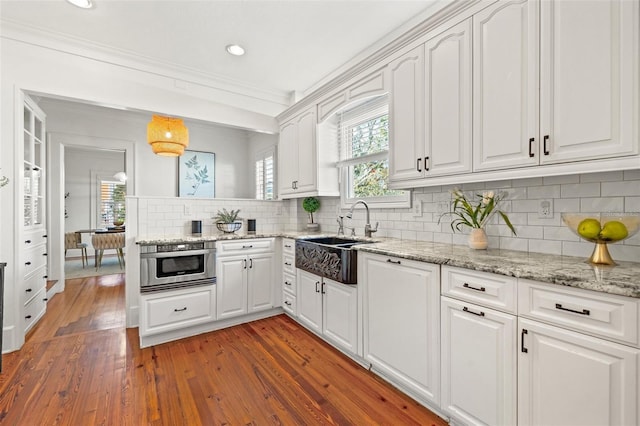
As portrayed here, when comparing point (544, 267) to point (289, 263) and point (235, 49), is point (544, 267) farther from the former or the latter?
point (235, 49)

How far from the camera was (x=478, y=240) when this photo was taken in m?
1.88

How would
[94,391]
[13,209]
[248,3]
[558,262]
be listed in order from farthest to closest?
[13,209]
[248,3]
[94,391]
[558,262]

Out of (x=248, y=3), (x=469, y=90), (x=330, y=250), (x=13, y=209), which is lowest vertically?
(x=330, y=250)

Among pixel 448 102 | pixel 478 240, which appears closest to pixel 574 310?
pixel 478 240

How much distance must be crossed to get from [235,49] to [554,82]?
2.70 meters

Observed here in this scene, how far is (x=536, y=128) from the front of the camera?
58.9 inches

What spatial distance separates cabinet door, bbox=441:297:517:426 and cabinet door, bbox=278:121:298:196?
96.4 inches

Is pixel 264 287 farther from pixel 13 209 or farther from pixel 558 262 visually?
pixel 558 262

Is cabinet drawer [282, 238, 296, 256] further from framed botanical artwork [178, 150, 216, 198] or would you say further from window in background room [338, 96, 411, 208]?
framed botanical artwork [178, 150, 216, 198]

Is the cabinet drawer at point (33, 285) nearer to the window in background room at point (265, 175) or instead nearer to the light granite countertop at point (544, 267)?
the window in background room at point (265, 175)

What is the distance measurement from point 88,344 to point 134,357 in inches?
23.7

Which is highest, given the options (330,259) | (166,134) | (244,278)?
(166,134)

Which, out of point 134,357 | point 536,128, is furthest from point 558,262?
point 134,357

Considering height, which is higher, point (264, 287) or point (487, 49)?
point (487, 49)
